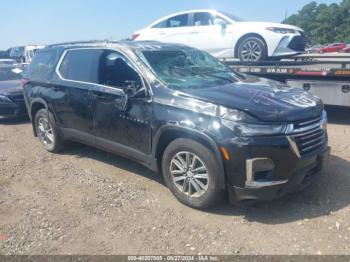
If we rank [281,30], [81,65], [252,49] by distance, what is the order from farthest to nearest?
[252,49]
[281,30]
[81,65]

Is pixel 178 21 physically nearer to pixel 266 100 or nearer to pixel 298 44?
pixel 298 44

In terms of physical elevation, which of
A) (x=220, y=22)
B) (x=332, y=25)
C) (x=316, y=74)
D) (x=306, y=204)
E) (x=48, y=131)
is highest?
(x=220, y=22)

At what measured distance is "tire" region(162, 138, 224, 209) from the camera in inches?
139

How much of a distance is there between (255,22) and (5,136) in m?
6.05

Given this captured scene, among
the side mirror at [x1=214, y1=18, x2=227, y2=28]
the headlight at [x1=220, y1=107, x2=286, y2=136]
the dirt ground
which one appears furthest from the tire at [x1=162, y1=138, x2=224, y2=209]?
the side mirror at [x1=214, y1=18, x2=227, y2=28]

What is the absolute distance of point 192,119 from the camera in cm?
358

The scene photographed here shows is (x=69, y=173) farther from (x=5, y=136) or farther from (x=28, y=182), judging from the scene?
(x=5, y=136)

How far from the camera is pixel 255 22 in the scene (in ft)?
26.1

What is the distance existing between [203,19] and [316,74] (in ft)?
10.5

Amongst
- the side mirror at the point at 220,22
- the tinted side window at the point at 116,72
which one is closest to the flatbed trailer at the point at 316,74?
the side mirror at the point at 220,22

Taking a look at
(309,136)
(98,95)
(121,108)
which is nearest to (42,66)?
(98,95)

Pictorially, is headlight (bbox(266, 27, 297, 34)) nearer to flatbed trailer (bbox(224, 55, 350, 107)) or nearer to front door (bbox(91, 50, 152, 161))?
flatbed trailer (bbox(224, 55, 350, 107))

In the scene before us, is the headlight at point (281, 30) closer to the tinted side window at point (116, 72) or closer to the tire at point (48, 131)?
the tinted side window at point (116, 72)

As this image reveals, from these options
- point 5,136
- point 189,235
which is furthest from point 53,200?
point 5,136
